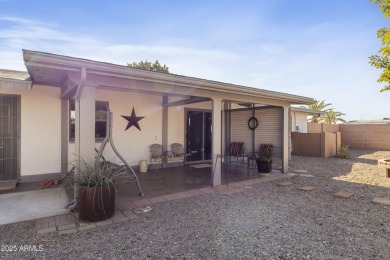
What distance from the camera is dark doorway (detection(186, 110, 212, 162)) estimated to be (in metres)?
8.40

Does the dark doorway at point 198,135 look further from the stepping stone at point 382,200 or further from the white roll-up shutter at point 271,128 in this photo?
the stepping stone at point 382,200

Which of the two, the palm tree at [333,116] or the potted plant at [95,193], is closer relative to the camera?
the potted plant at [95,193]

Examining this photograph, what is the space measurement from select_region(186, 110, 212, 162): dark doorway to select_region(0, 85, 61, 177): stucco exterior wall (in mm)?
4236

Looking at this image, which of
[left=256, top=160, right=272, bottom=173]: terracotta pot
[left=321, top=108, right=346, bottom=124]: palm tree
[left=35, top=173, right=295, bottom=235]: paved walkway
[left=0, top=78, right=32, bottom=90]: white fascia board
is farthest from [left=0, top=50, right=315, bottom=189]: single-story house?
[left=321, top=108, right=346, bottom=124]: palm tree

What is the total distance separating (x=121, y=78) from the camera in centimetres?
416

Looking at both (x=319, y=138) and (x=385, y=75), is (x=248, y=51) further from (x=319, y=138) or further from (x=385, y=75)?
(x=319, y=138)

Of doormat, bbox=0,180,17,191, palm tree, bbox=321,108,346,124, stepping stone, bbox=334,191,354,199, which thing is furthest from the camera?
palm tree, bbox=321,108,346,124

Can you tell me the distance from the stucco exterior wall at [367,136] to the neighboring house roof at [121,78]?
526 inches

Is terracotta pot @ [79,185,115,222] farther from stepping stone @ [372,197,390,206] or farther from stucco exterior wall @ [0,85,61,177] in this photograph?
stepping stone @ [372,197,390,206]

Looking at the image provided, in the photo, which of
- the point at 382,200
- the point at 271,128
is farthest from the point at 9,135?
the point at 382,200

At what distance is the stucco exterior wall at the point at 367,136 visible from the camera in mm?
14819

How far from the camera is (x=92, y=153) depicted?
386cm

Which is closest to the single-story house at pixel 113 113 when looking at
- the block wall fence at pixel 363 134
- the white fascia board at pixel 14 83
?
the white fascia board at pixel 14 83

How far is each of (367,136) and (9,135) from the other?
1957cm
